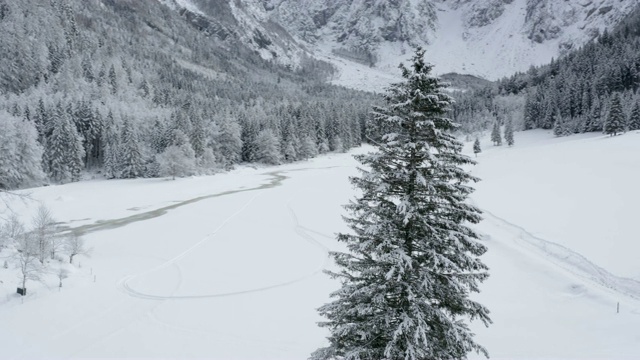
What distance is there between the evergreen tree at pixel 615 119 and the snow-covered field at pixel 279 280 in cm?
4342

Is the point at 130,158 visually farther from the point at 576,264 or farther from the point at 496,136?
the point at 496,136

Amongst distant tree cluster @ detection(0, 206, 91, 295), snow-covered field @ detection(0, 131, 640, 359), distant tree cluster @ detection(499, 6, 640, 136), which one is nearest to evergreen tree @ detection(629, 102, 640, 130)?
distant tree cluster @ detection(499, 6, 640, 136)

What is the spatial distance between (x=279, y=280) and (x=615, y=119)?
306 ft

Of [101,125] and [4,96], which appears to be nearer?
[101,125]

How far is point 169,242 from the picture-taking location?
121 feet

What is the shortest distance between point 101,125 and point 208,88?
324 ft

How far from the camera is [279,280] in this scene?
26.8 metres

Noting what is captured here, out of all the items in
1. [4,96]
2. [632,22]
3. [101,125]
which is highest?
[632,22]

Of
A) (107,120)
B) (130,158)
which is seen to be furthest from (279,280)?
(107,120)

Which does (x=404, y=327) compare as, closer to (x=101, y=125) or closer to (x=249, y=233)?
(x=249, y=233)

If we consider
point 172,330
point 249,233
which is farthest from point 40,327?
point 249,233

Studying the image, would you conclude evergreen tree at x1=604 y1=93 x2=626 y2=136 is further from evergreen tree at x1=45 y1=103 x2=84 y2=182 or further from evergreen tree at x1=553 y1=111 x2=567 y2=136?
evergreen tree at x1=45 y1=103 x2=84 y2=182

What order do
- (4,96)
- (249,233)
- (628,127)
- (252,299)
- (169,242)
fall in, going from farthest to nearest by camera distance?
(4,96), (628,127), (249,233), (169,242), (252,299)

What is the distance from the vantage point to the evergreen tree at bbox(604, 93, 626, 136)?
3410 inches
